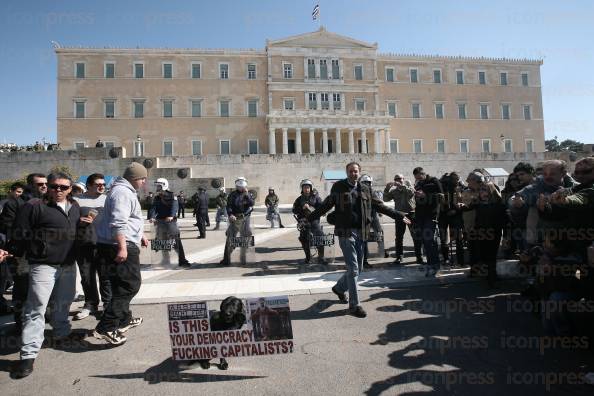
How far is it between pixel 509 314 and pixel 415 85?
51.1 m

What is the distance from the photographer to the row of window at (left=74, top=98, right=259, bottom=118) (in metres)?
44.8

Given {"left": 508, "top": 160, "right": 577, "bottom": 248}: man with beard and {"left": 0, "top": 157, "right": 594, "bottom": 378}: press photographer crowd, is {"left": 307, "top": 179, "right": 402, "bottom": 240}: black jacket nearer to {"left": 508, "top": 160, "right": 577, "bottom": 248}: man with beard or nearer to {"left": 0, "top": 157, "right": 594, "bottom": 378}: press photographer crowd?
{"left": 0, "top": 157, "right": 594, "bottom": 378}: press photographer crowd

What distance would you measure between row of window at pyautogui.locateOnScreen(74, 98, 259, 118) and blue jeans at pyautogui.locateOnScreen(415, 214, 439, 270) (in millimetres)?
42912

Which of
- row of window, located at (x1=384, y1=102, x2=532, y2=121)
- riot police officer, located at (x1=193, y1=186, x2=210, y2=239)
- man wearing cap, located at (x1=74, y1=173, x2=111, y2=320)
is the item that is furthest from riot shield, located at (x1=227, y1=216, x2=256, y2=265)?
row of window, located at (x1=384, y1=102, x2=532, y2=121)

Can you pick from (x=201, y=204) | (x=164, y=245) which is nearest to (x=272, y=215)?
(x=201, y=204)

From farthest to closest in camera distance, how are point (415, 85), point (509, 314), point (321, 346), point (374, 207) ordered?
point (415, 85)
point (374, 207)
point (509, 314)
point (321, 346)

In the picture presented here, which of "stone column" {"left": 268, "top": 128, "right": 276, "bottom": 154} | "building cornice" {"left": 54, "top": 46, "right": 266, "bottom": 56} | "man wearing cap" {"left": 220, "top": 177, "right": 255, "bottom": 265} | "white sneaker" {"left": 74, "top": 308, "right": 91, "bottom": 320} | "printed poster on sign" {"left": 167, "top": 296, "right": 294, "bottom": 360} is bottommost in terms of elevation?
"white sneaker" {"left": 74, "top": 308, "right": 91, "bottom": 320}

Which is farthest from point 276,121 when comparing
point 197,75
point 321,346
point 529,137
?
point 321,346

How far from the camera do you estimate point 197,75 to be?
47.0 metres

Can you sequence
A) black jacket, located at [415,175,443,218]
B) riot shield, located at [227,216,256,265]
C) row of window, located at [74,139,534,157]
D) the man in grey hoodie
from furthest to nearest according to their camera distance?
row of window, located at [74,139,534,157]
riot shield, located at [227,216,256,265]
black jacket, located at [415,175,443,218]
the man in grey hoodie

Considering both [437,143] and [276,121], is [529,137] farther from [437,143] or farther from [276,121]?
[276,121]

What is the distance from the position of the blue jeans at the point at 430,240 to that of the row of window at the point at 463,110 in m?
44.0

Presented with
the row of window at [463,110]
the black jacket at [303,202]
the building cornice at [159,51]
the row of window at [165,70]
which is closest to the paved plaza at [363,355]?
the black jacket at [303,202]

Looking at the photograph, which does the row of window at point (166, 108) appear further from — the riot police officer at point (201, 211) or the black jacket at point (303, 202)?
the black jacket at point (303, 202)
